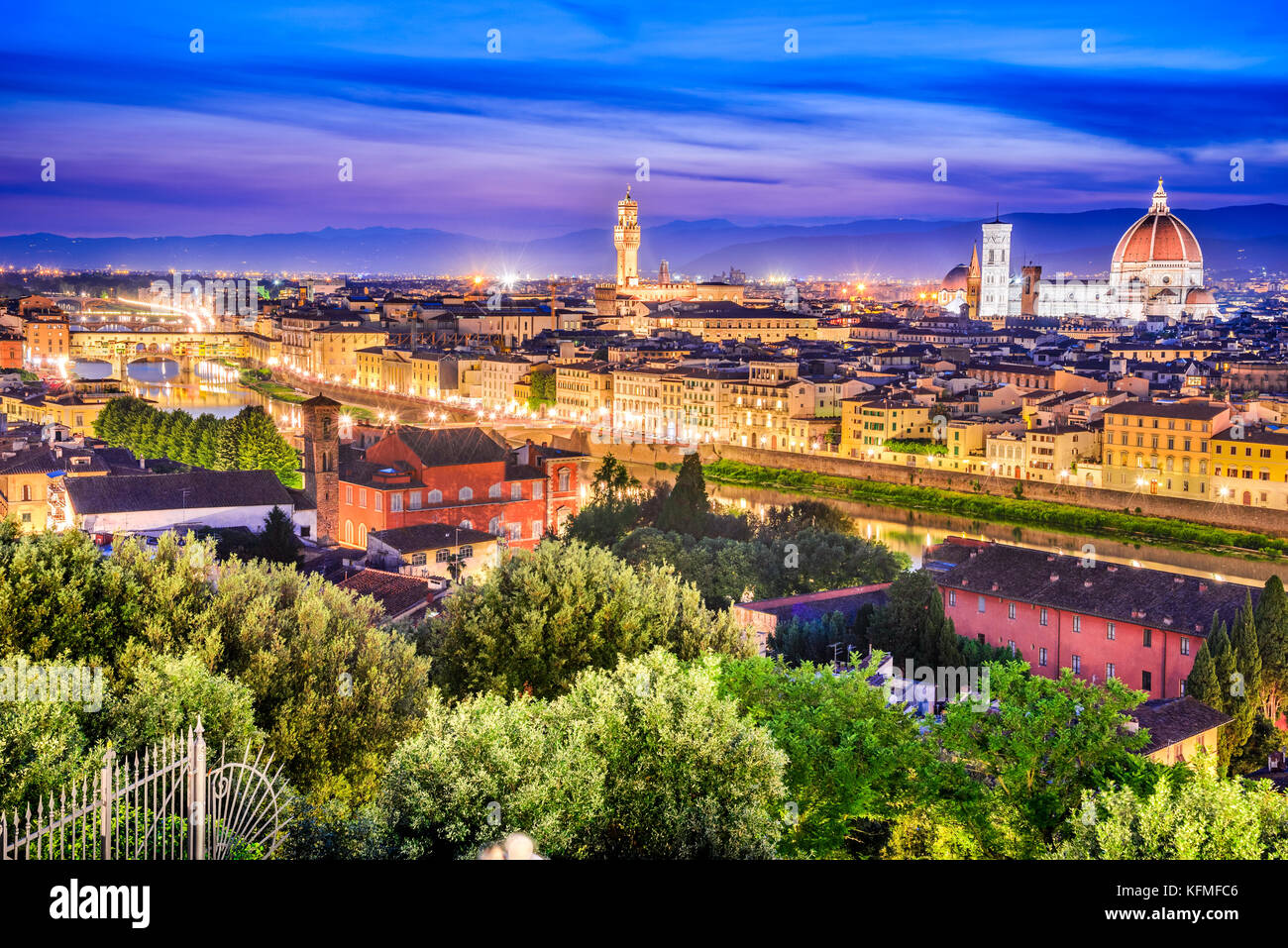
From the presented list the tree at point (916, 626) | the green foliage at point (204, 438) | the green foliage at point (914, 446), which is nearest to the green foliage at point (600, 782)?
the tree at point (916, 626)

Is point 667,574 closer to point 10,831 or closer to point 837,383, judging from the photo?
point 10,831

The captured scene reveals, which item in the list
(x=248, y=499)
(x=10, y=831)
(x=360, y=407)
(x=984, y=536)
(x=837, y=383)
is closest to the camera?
(x=10, y=831)

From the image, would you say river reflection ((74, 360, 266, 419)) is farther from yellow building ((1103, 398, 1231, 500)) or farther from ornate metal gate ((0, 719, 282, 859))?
ornate metal gate ((0, 719, 282, 859))

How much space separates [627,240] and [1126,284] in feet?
77.9

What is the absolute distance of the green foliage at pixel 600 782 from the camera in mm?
3311

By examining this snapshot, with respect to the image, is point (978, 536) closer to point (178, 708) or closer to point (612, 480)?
point (612, 480)

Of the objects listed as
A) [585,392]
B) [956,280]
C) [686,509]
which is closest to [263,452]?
[686,509]

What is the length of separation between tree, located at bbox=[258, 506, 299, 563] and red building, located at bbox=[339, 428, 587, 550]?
1.74 meters

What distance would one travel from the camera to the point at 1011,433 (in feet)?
76.3

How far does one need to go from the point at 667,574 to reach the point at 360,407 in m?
34.3

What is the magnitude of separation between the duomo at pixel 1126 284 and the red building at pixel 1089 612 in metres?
52.7

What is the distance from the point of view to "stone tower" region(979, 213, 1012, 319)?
238 feet

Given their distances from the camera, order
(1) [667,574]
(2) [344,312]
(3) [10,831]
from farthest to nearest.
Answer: (2) [344,312], (1) [667,574], (3) [10,831]
